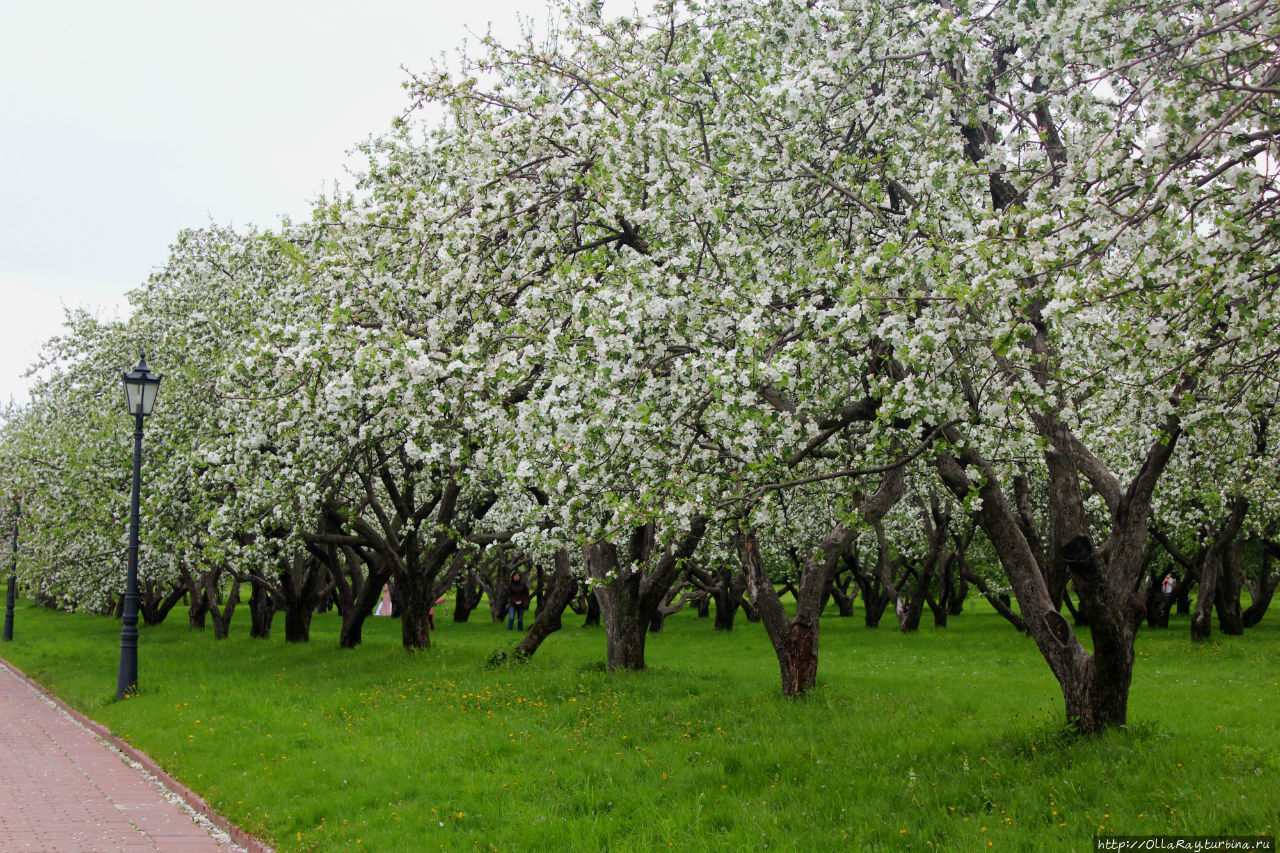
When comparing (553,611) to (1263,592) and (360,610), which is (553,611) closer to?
(360,610)

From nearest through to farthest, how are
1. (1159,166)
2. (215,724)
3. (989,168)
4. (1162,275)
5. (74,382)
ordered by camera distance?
(1159,166), (1162,275), (989,168), (215,724), (74,382)

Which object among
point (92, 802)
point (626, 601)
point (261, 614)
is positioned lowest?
point (92, 802)

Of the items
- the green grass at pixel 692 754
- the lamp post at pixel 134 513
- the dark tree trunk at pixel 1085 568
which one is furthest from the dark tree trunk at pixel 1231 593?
the lamp post at pixel 134 513

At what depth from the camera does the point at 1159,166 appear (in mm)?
6109

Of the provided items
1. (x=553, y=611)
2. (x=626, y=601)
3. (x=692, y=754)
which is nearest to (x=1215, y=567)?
(x=626, y=601)

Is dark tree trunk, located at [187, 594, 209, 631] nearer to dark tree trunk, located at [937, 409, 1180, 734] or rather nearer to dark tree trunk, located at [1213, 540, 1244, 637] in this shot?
dark tree trunk, located at [937, 409, 1180, 734]

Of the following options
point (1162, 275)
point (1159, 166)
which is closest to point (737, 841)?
point (1162, 275)

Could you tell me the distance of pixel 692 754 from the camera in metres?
10.2

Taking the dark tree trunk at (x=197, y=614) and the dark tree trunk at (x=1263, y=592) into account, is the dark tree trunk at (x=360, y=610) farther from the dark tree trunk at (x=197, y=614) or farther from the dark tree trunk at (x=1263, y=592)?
the dark tree trunk at (x=1263, y=592)

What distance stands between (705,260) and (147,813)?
7886 mm

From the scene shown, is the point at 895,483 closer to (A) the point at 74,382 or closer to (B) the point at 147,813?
(B) the point at 147,813

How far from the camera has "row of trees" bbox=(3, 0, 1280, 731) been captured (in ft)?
21.7

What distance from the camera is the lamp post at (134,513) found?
51.0 feet

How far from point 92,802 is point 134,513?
7187 mm
